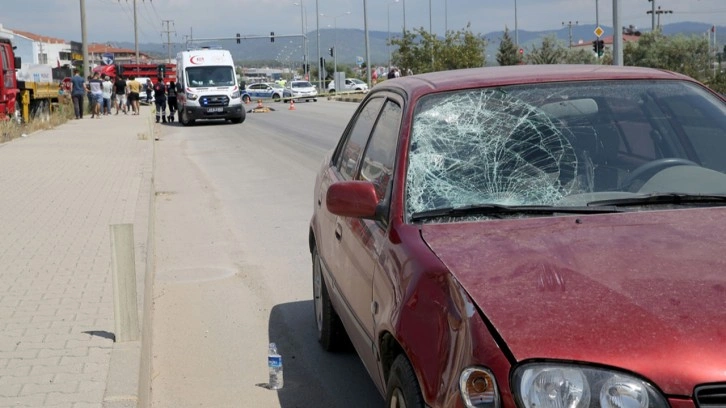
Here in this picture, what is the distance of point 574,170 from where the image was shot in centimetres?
436

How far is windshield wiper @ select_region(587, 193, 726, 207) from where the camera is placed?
4117 mm

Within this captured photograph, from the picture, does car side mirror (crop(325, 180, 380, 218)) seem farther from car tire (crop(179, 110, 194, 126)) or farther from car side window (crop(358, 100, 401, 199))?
car tire (crop(179, 110, 194, 126))

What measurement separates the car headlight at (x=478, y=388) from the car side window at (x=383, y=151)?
58.0 inches

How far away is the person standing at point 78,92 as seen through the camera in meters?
34.8

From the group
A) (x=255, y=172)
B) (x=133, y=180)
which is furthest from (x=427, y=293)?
(x=255, y=172)

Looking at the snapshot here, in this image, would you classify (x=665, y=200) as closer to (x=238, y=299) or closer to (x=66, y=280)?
(x=238, y=299)

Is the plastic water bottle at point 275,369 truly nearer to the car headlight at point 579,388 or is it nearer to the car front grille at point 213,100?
the car headlight at point 579,388

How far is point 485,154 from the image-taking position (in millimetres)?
4438

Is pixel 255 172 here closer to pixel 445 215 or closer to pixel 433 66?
pixel 445 215

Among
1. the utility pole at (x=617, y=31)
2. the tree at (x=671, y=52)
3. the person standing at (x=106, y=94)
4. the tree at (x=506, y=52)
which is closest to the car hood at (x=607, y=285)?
the utility pole at (x=617, y=31)

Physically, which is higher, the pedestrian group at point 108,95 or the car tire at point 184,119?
the pedestrian group at point 108,95

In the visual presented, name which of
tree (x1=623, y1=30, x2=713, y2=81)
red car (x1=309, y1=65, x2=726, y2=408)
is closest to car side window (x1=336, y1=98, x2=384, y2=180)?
red car (x1=309, y1=65, x2=726, y2=408)

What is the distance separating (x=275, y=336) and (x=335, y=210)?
8.26ft

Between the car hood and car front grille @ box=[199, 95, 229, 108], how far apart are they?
3207 cm
